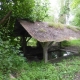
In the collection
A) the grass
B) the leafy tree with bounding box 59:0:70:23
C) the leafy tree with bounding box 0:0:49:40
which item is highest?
the leafy tree with bounding box 0:0:49:40

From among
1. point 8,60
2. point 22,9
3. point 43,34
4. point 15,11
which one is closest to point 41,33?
point 43,34

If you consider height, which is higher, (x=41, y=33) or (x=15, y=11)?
(x=15, y=11)

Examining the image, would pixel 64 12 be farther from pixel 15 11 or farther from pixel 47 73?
pixel 47 73

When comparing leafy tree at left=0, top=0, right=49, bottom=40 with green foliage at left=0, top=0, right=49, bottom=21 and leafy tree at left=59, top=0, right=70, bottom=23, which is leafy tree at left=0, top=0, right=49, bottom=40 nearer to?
green foliage at left=0, top=0, right=49, bottom=21

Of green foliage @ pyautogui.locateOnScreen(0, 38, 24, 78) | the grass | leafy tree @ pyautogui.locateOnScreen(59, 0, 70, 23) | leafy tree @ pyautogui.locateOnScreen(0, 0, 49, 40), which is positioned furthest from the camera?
leafy tree @ pyautogui.locateOnScreen(59, 0, 70, 23)

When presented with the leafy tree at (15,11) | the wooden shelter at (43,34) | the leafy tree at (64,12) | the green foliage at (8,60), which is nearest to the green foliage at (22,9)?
the leafy tree at (15,11)

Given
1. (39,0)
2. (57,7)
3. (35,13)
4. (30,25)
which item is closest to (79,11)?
(39,0)

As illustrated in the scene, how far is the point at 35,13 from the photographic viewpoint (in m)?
10.2

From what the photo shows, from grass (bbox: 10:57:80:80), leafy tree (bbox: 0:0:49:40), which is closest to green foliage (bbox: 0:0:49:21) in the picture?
leafy tree (bbox: 0:0:49:40)

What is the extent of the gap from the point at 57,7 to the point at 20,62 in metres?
21.7

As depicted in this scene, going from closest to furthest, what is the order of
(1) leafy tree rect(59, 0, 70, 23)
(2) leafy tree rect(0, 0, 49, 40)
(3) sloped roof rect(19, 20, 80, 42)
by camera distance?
(3) sloped roof rect(19, 20, 80, 42) < (2) leafy tree rect(0, 0, 49, 40) < (1) leafy tree rect(59, 0, 70, 23)

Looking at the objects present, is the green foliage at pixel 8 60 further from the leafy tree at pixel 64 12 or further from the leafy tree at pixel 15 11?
the leafy tree at pixel 64 12

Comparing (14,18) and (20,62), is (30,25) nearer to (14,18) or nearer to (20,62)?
(14,18)

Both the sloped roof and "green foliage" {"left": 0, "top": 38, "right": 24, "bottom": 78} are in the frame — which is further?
the sloped roof
